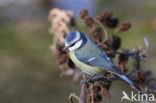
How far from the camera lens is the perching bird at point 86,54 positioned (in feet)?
5.17

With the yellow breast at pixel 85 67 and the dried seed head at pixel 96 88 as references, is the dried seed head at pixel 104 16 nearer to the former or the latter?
the yellow breast at pixel 85 67

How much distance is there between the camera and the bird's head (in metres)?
1.59

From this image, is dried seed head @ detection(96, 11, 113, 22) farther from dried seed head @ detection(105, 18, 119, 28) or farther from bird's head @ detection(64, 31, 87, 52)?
bird's head @ detection(64, 31, 87, 52)

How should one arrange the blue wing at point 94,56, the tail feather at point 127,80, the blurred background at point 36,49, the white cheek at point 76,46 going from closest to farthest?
the tail feather at point 127,80, the blue wing at point 94,56, the white cheek at point 76,46, the blurred background at point 36,49

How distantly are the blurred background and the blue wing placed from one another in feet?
3.94

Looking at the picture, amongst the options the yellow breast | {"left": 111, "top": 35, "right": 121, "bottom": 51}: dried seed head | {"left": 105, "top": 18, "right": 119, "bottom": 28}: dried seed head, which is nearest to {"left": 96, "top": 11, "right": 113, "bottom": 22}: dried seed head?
{"left": 105, "top": 18, "right": 119, "bottom": 28}: dried seed head

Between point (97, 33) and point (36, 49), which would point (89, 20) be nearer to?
point (97, 33)

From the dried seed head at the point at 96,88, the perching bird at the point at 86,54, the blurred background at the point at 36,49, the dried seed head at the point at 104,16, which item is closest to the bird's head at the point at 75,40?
the perching bird at the point at 86,54

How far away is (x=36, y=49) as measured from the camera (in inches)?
178

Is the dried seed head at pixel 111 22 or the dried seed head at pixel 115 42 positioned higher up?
the dried seed head at pixel 111 22

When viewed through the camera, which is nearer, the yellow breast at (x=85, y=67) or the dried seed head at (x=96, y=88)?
the dried seed head at (x=96, y=88)

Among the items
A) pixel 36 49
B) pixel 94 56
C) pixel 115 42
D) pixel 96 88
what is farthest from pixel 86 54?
pixel 36 49

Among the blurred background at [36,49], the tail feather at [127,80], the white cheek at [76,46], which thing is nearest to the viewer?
the tail feather at [127,80]

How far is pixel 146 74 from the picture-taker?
5.28 feet
